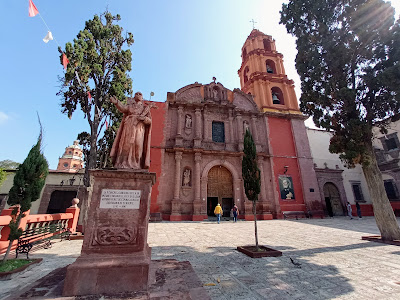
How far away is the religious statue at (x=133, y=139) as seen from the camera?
12.5 ft

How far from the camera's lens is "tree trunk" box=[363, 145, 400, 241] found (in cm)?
666

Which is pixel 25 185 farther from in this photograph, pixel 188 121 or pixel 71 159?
pixel 71 159

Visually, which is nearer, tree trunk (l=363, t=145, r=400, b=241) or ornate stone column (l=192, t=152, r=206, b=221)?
tree trunk (l=363, t=145, r=400, b=241)

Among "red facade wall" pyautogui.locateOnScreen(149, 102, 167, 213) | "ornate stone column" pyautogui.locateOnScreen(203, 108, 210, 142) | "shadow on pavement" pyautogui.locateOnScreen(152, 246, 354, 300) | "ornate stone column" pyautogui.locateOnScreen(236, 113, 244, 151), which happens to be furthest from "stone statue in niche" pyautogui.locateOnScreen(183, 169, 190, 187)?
"shadow on pavement" pyautogui.locateOnScreen(152, 246, 354, 300)

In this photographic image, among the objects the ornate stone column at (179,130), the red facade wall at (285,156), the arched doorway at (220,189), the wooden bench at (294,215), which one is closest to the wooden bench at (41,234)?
the ornate stone column at (179,130)

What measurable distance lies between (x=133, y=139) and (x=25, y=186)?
3048 millimetres

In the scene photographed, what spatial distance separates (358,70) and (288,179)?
1086 centimetres

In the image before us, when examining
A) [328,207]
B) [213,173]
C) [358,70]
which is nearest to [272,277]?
[358,70]

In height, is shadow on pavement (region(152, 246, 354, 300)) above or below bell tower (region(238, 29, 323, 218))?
below

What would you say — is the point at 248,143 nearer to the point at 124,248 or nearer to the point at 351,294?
the point at 351,294

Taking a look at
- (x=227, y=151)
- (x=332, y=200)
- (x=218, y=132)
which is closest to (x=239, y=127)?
(x=218, y=132)

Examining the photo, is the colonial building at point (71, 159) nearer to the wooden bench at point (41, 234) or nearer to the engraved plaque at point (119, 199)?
the wooden bench at point (41, 234)

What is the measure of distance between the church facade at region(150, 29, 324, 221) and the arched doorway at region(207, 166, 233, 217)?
8cm

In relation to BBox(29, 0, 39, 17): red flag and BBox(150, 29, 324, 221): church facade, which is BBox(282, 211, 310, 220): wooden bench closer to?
BBox(150, 29, 324, 221): church facade
